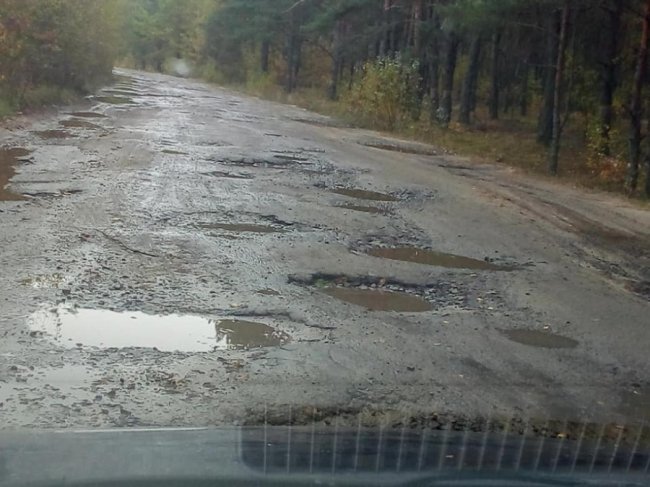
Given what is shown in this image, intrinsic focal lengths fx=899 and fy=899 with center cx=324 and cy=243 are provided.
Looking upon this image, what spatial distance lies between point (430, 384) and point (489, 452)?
2.36 metres

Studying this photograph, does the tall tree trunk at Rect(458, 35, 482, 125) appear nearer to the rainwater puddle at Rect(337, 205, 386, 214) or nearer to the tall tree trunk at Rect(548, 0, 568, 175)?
the tall tree trunk at Rect(548, 0, 568, 175)

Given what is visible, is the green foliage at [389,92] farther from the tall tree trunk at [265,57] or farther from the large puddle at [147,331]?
the tall tree trunk at [265,57]

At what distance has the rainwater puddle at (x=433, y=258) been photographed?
34.1 feet

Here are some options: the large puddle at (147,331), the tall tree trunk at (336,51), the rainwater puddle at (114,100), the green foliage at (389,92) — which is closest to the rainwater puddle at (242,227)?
the large puddle at (147,331)

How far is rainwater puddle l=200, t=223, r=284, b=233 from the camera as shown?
448 inches

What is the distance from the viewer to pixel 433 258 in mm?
10641

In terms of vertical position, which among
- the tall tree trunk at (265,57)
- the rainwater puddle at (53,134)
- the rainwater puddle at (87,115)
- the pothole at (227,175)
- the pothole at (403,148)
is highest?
the tall tree trunk at (265,57)

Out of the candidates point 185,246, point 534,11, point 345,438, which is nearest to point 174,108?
point 534,11

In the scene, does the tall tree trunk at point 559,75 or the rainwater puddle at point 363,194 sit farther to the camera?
the tall tree trunk at point 559,75

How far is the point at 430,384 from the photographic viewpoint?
647 centimetres

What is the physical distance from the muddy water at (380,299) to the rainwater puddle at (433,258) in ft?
4.78

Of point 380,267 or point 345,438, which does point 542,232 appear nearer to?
point 380,267

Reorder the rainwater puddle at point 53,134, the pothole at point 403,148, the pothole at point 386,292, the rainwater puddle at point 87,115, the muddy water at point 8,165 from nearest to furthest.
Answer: the pothole at point 386,292, the muddy water at point 8,165, the rainwater puddle at point 53,134, the pothole at point 403,148, the rainwater puddle at point 87,115

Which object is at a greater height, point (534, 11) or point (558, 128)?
point (534, 11)
